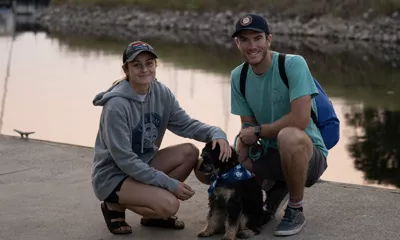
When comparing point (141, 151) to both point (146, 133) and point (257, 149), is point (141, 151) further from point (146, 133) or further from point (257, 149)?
point (257, 149)

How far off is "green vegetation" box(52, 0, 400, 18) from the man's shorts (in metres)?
26.9

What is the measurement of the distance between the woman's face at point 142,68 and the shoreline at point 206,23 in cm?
2575

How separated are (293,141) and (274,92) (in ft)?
1.06

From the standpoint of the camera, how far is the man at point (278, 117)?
13.6ft

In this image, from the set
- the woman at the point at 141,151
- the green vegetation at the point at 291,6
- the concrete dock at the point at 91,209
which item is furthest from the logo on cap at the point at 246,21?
the green vegetation at the point at 291,6

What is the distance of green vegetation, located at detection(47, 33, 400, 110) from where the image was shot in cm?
1448

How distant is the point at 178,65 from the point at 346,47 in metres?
8.67

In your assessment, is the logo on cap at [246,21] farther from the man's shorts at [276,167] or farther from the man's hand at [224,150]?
the man's shorts at [276,167]

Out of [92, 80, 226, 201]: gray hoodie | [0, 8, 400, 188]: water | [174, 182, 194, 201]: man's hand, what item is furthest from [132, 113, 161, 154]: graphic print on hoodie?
[0, 8, 400, 188]: water

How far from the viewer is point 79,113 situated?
1155 centimetres

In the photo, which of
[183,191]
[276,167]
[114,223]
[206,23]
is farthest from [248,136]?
[206,23]

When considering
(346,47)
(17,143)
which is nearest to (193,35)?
(346,47)

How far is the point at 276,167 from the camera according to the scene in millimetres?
4465

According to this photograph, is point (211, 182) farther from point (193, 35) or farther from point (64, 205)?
point (193, 35)
